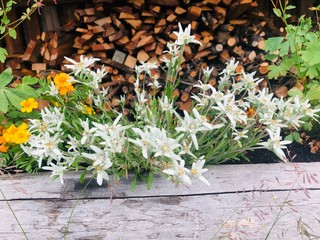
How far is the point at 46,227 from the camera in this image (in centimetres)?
126

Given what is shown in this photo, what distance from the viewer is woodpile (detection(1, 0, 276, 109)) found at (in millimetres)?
2014

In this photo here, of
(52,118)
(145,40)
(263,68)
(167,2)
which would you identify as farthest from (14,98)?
(263,68)

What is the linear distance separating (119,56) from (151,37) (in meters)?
0.21

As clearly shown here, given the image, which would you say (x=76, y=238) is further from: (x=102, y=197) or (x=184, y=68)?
(x=184, y=68)

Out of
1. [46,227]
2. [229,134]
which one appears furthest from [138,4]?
[46,227]

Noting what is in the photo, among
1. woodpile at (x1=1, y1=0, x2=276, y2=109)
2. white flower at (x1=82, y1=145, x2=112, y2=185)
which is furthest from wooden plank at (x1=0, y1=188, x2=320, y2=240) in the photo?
woodpile at (x1=1, y1=0, x2=276, y2=109)

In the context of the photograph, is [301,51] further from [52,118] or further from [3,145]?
[3,145]

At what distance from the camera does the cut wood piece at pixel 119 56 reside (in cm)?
208

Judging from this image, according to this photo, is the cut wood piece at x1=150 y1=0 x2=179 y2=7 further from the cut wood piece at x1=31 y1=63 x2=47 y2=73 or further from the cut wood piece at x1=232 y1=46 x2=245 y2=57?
the cut wood piece at x1=31 y1=63 x2=47 y2=73

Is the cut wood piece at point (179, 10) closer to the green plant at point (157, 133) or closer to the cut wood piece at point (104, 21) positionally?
the cut wood piece at point (104, 21)

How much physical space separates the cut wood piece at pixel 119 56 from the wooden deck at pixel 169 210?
0.86 metres

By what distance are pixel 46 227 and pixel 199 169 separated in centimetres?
55

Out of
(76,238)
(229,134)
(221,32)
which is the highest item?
(221,32)

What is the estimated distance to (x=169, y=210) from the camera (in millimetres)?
1291
